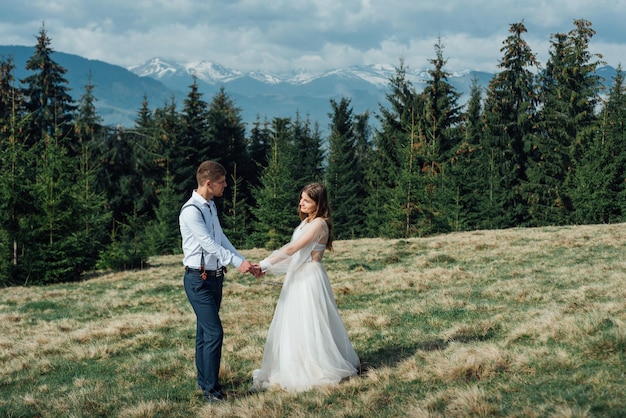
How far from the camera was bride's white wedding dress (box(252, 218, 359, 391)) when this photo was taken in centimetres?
629

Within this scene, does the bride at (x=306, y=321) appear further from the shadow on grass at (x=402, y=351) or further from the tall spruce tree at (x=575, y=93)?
the tall spruce tree at (x=575, y=93)

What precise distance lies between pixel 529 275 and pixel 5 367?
11.7 metres

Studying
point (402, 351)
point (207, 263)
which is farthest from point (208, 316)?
point (402, 351)

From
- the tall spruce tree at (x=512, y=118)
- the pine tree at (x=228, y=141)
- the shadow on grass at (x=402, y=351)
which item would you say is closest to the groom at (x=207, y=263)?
the shadow on grass at (x=402, y=351)

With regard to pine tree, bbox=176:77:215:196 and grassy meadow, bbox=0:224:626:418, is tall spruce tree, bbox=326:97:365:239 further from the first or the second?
grassy meadow, bbox=0:224:626:418

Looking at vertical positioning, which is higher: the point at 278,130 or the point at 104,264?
the point at 278,130

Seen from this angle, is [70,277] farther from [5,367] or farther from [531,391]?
[531,391]

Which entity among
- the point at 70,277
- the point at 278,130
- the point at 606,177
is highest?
the point at 278,130

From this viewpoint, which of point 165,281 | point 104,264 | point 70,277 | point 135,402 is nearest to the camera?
point 135,402

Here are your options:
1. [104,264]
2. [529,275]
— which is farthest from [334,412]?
[104,264]

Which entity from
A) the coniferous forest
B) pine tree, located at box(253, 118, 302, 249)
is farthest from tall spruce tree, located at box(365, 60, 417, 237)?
pine tree, located at box(253, 118, 302, 249)

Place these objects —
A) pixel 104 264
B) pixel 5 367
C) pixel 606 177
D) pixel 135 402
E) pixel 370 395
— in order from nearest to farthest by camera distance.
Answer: pixel 370 395 < pixel 135 402 < pixel 5 367 < pixel 104 264 < pixel 606 177

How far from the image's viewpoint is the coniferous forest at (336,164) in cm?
2267

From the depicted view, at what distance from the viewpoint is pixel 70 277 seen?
2225 centimetres
